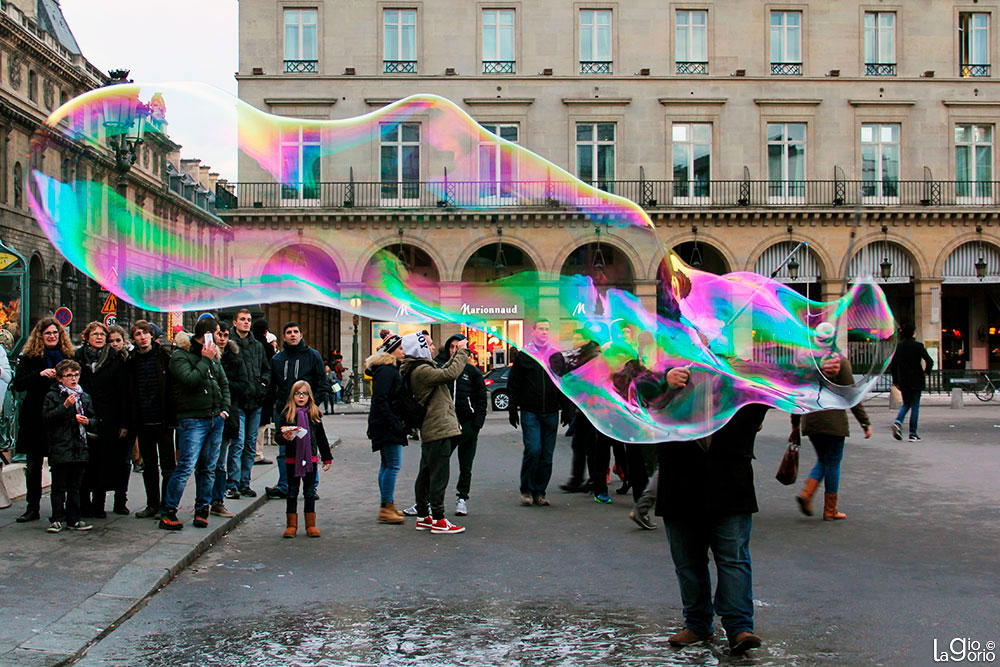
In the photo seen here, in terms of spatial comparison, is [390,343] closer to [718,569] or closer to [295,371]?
[295,371]

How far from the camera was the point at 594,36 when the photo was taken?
3866 centimetres

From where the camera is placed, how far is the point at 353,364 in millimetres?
36312

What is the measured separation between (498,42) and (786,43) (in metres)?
11.2

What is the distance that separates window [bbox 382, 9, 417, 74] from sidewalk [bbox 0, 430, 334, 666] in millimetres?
29901

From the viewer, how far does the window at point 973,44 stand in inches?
1560

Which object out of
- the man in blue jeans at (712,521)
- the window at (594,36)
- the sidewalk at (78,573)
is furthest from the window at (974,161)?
the man in blue jeans at (712,521)

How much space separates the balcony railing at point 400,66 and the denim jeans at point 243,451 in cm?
2825

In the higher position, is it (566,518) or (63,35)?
(63,35)

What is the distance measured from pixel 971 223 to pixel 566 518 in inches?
1348

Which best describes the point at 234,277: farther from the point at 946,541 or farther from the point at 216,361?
the point at 946,541

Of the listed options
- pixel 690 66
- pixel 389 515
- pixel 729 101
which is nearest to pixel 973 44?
pixel 729 101

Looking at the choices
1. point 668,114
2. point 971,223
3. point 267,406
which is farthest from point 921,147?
point 267,406

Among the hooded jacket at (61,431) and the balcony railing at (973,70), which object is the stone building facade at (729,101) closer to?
the balcony railing at (973,70)

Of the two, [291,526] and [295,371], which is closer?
[291,526]
